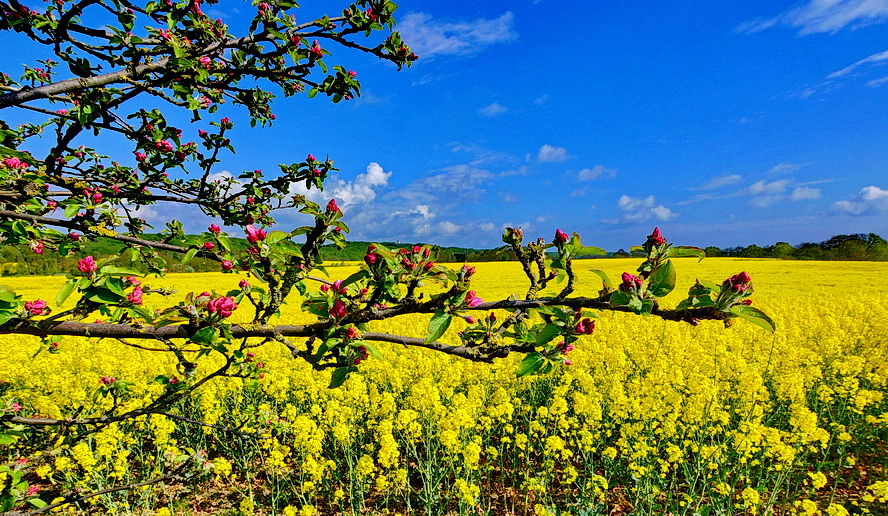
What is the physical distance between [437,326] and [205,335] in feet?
2.37

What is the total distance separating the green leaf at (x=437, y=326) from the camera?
4.14 ft

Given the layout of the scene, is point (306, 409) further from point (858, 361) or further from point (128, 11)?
point (858, 361)

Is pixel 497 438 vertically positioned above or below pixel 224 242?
below

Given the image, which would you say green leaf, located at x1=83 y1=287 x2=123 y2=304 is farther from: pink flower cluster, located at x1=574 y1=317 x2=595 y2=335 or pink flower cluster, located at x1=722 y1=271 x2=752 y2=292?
pink flower cluster, located at x1=722 y1=271 x2=752 y2=292

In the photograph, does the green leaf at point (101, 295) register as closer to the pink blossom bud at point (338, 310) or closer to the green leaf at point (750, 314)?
the pink blossom bud at point (338, 310)

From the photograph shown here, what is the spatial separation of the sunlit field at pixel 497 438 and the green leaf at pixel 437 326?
7.44ft

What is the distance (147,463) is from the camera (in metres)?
5.34

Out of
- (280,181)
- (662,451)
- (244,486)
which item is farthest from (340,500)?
(662,451)

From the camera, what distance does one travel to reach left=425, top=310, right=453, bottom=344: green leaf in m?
1.26

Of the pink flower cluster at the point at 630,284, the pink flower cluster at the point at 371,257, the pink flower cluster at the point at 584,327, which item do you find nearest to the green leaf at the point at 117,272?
the pink flower cluster at the point at 371,257

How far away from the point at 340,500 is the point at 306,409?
8.24 ft

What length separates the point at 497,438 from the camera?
6.27 metres

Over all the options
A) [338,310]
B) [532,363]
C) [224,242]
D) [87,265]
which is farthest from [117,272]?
[532,363]

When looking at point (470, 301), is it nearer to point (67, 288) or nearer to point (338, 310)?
point (338, 310)
